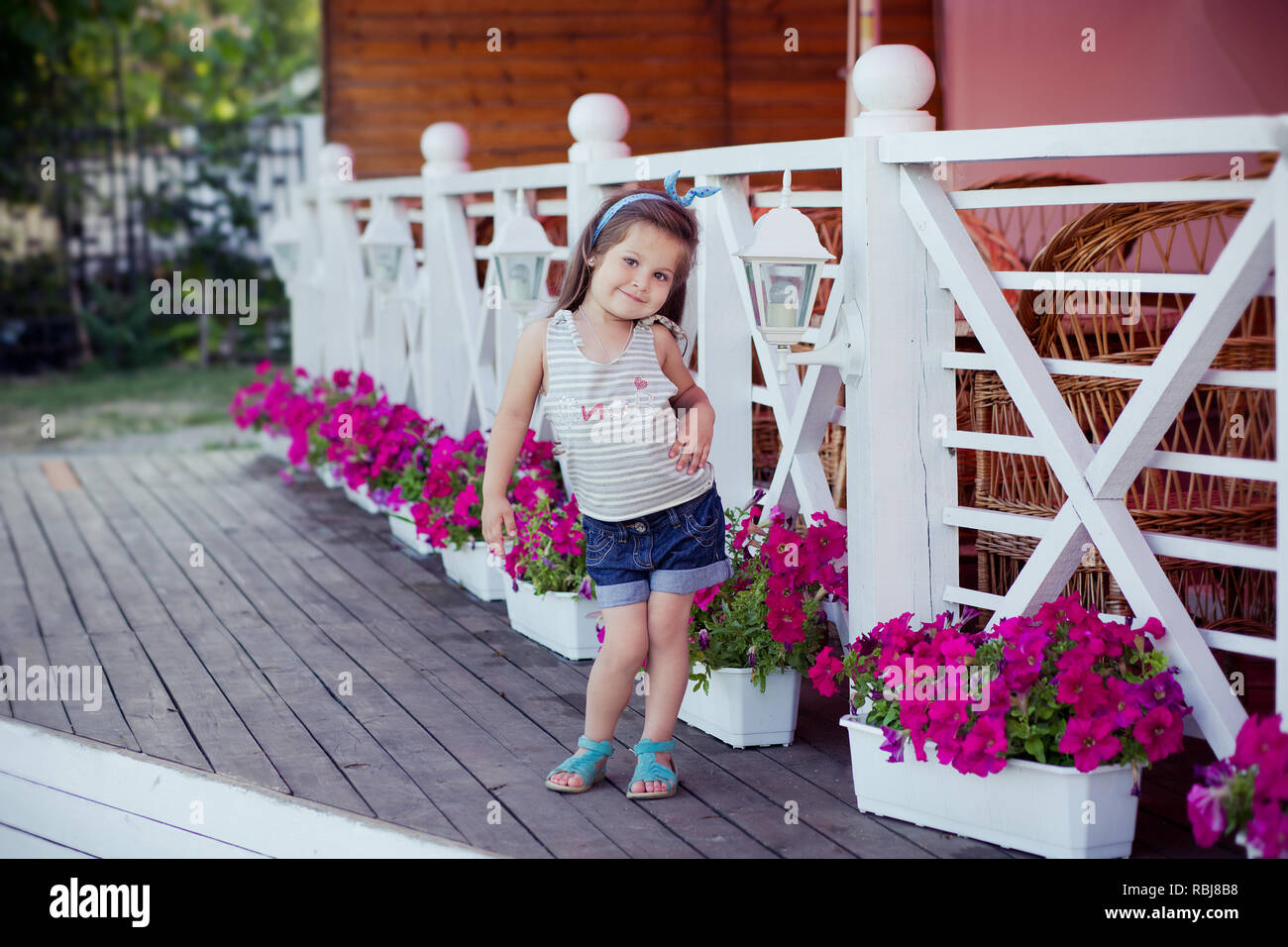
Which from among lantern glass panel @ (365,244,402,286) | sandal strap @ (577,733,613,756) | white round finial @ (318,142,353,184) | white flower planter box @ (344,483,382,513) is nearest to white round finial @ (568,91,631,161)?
lantern glass panel @ (365,244,402,286)

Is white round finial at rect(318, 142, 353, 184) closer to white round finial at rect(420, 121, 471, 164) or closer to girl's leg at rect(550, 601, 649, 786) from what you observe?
white round finial at rect(420, 121, 471, 164)

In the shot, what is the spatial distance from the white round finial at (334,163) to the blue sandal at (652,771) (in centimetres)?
435

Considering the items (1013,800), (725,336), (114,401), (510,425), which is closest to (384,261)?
(725,336)

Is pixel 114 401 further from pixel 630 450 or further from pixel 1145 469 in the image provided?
pixel 1145 469

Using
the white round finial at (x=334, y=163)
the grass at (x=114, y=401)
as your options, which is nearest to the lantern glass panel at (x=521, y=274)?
the white round finial at (x=334, y=163)

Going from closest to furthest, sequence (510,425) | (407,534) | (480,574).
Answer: (510,425) < (480,574) < (407,534)

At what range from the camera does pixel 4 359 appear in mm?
11445

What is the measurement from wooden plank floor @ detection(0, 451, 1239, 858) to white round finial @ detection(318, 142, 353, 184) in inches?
69.9

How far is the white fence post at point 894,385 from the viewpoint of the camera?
2693 millimetres

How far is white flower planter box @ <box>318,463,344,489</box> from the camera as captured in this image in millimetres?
6129

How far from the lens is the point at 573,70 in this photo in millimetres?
8125

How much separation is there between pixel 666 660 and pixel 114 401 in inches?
326
